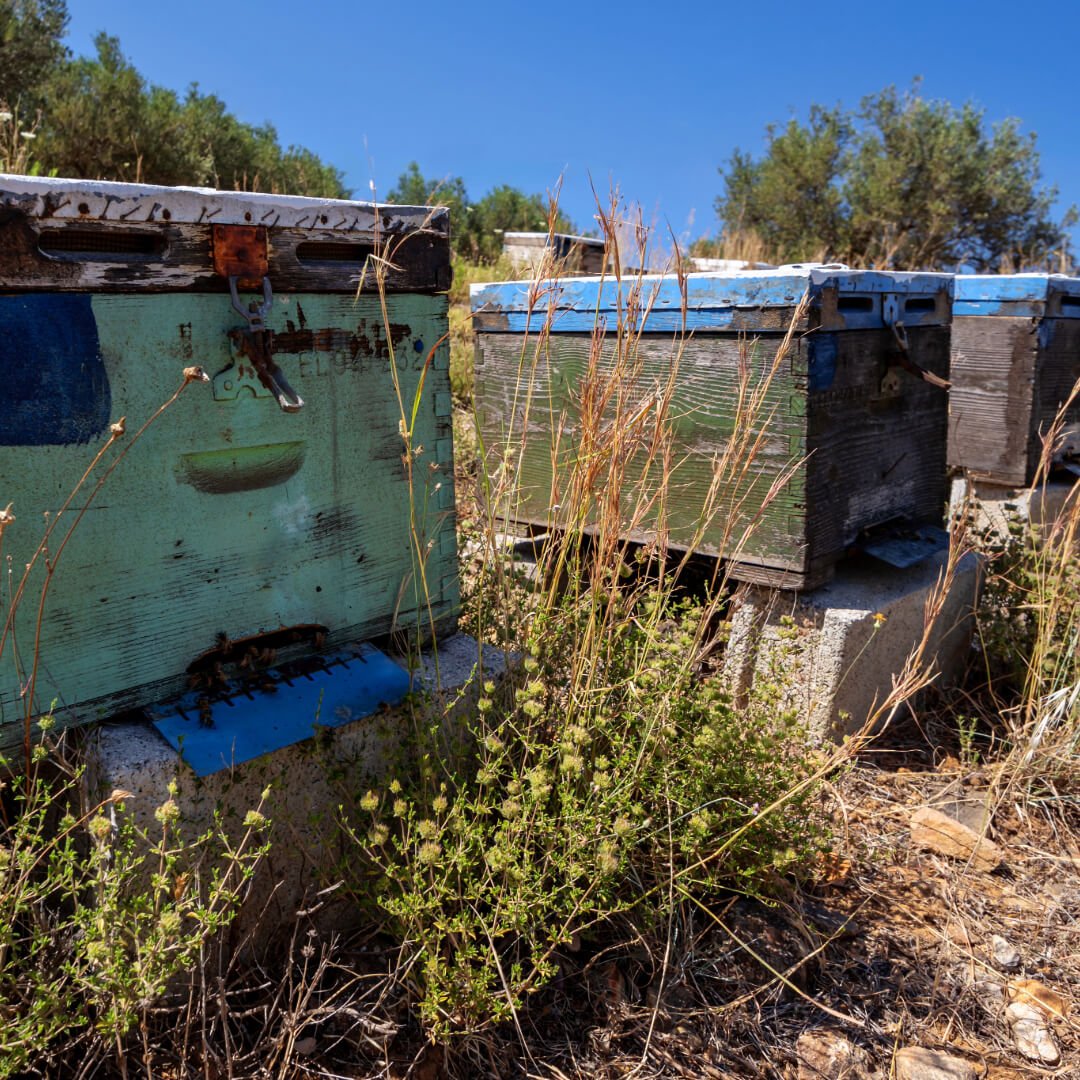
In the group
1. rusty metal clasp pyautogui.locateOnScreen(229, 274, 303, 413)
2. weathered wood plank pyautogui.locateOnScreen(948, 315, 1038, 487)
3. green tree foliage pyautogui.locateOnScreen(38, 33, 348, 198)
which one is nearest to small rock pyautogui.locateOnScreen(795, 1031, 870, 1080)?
rusty metal clasp pyautogui.locateOnScreen(229, 274, 303, 413)

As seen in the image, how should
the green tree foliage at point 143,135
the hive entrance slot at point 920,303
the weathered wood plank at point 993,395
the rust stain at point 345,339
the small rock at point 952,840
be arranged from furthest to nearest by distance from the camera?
the green tree foliage at point 143,135, the weathered wood plank at point 993,395, the hive entrance slot at point 920,303, the small rock at point 952,840, the rust stain at point 345,339

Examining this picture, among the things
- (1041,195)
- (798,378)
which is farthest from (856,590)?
(1041,195)

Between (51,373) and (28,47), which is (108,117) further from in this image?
(51,373)

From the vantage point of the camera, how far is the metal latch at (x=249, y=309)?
5.77 feet

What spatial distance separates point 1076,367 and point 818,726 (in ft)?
7.86

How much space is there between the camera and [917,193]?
15117 mm

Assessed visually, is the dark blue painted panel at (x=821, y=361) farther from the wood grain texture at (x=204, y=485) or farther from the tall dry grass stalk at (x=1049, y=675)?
the wood grain texture at (x=204, y=485)

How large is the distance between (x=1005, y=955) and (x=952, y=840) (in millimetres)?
456

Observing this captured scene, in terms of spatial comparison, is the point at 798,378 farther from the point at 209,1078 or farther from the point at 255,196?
the point at 209,1078

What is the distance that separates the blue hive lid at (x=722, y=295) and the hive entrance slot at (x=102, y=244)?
982 millimetres

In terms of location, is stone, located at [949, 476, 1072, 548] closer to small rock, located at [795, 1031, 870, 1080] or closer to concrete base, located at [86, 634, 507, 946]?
small rock, located at [795, 1031, 870, 1080]

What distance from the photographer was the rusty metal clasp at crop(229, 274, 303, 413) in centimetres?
177

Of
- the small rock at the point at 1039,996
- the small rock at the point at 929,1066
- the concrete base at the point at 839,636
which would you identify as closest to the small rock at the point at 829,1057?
the small rock at the point at 929,1066

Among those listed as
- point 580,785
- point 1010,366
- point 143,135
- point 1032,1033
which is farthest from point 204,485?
point 143,135
